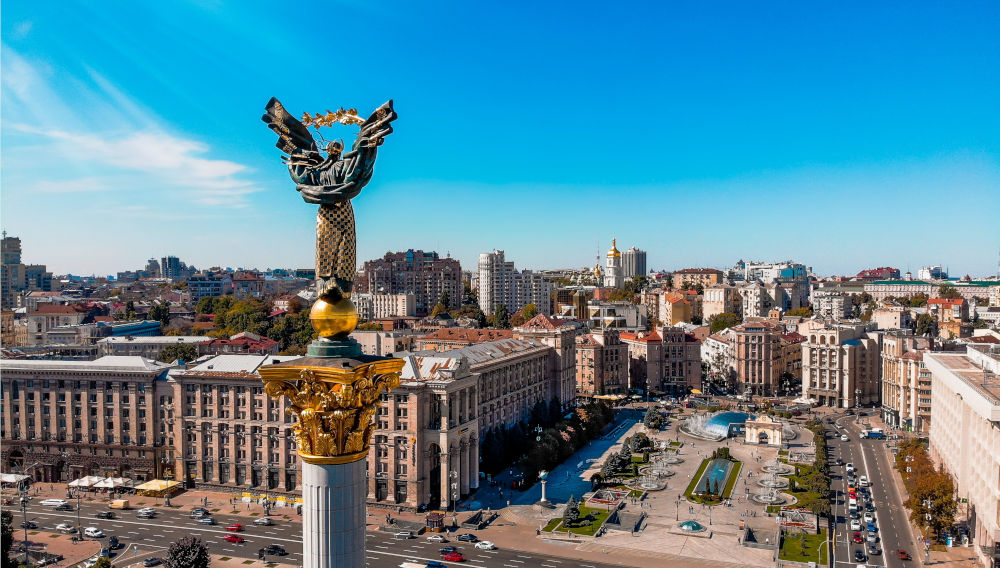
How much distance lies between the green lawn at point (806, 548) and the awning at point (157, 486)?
37.6m

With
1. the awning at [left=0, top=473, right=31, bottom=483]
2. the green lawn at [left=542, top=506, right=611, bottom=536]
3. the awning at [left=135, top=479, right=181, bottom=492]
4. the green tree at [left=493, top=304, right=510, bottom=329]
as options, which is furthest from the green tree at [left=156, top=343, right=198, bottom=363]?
the green lawn at [left=542, top=506, right=611, bottom=536]

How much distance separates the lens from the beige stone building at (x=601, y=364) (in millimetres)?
85625

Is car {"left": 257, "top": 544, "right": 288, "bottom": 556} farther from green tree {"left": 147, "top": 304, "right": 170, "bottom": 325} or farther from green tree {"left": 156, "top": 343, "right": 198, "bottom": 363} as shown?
green tree {"left": 147, "top": 304, "right": 170, "bottom": 325}

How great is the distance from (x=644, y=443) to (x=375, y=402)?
175ft

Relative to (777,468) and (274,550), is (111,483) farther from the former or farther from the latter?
(777,468)

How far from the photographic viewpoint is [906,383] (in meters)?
70.0

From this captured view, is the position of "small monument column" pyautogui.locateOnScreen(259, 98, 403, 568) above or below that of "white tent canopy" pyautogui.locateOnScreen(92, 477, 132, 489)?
above

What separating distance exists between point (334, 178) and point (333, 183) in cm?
9

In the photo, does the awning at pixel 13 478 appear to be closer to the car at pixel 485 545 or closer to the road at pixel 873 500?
the car at pixel 485 545

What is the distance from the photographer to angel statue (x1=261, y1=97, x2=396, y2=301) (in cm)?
1246

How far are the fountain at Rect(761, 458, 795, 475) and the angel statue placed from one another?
50219 mm

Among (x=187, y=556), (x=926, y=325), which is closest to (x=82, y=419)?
(x=187, y=556)

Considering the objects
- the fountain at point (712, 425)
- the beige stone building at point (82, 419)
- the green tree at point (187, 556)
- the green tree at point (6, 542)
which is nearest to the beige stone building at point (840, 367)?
the fountain at point (712, 425)

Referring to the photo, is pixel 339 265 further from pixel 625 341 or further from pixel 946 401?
pixel 625 341
